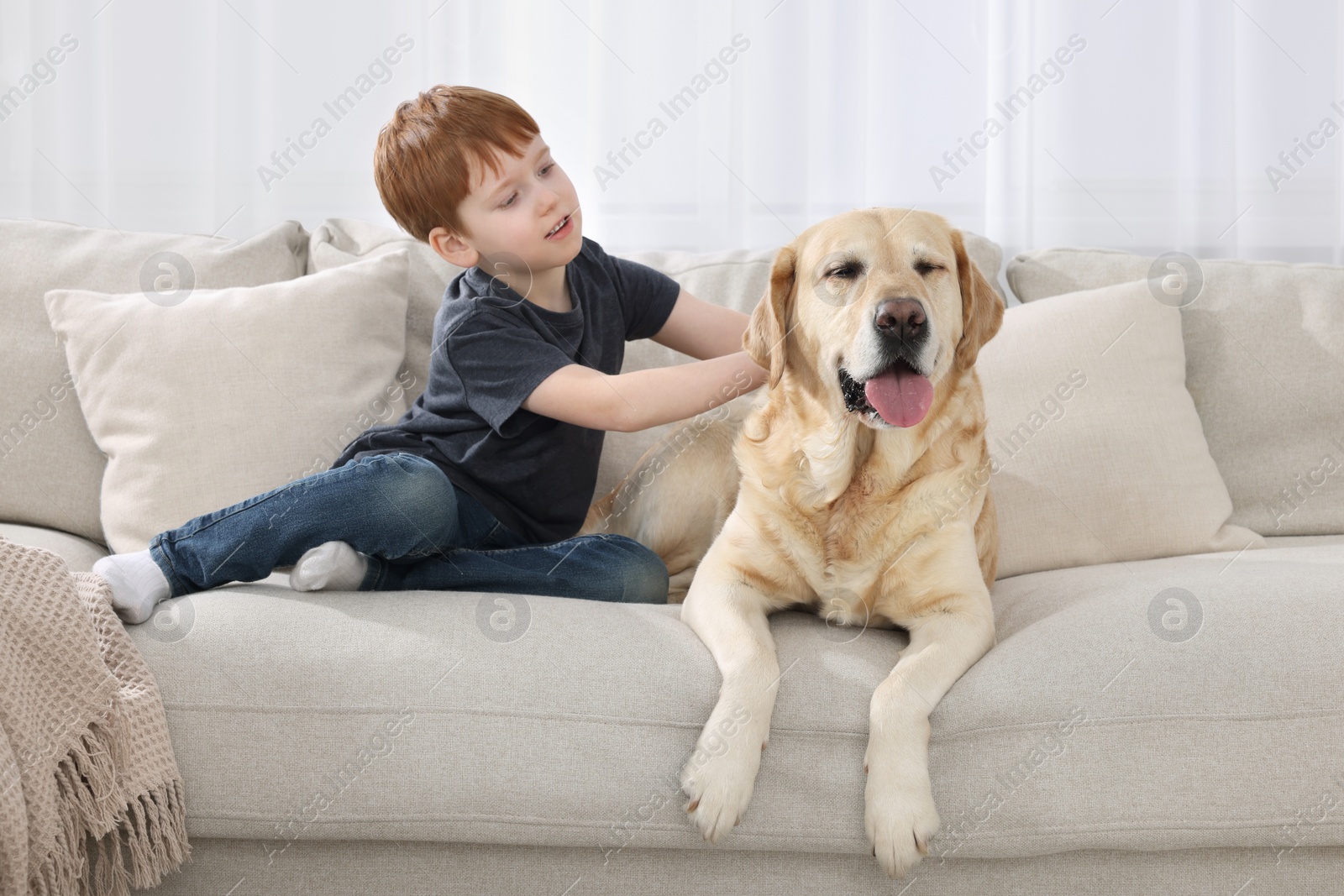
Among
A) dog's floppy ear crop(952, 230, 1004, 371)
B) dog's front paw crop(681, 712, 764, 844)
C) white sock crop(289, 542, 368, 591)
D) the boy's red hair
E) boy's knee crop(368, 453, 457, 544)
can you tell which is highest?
the boy's red hair

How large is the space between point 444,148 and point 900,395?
911 millimetres

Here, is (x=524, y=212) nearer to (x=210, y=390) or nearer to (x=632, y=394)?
(x=632, y=394)

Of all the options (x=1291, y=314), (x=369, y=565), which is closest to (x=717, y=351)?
(x=369, y=565)

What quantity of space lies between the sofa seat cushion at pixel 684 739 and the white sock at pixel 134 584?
0.17ft

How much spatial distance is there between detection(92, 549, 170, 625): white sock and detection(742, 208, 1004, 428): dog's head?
1002 mm

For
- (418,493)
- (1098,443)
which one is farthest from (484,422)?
(1098,443)

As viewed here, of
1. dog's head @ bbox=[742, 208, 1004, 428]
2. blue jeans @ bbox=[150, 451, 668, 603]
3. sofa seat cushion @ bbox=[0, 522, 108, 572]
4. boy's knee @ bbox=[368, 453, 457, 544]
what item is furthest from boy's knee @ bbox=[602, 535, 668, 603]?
sofa seat cushion @ bbox=[0, 522, 108, 572]

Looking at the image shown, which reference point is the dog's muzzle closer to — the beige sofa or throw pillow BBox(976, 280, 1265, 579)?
the beige sofa

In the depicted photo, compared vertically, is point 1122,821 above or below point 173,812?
below

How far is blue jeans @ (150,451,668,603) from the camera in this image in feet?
4.91

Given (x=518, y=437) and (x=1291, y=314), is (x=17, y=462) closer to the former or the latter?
(x=518, y=437)

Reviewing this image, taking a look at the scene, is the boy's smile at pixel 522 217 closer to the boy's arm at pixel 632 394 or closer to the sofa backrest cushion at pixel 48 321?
the boy's arm at pixel 632 394

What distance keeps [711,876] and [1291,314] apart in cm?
182

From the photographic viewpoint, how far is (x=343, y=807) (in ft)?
3.83
